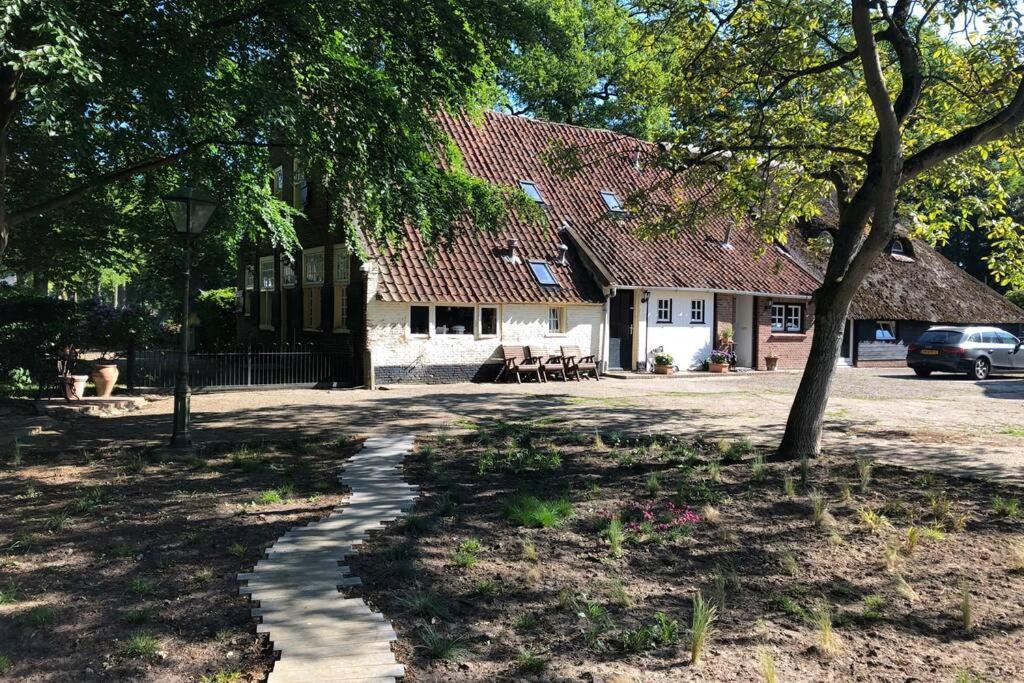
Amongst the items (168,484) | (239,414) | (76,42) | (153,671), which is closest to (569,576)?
(153,671)

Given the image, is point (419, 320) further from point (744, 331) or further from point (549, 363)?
point (744, 331)

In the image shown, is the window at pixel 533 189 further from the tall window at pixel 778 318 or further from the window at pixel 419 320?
the tall window at pixel 778 318

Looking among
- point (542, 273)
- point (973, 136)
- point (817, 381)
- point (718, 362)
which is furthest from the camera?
point (718, 362)

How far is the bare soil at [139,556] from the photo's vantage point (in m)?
3.88

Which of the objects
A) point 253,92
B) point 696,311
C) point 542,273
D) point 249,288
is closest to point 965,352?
point 696,311

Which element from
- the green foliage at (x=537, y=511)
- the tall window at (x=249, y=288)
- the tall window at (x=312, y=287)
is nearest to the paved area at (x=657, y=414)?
the tall window at (x=312, y=287)

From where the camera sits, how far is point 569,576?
202 inches

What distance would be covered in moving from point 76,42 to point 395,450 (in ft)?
18.4

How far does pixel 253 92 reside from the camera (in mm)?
8266

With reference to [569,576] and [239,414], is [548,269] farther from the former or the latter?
[569,576]

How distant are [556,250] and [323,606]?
18.1 meters

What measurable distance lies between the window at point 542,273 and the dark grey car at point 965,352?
1206cm

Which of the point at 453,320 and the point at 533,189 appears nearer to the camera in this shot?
the point at 453,320

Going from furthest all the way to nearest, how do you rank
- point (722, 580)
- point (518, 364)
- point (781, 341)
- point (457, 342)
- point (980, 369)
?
point (781, 341)
point (980, 369)
point (518, 364)
point (457, 342)
point (722, 580)
